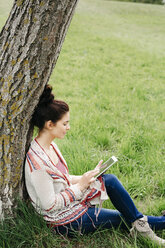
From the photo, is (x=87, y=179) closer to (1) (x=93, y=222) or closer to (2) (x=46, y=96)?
(1) (x=93, y=222)

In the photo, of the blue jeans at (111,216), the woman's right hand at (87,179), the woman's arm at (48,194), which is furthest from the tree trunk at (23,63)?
the blue jeans at (111,216)

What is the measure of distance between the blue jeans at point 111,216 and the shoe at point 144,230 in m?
0.04

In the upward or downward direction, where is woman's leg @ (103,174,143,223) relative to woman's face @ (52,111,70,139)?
downward

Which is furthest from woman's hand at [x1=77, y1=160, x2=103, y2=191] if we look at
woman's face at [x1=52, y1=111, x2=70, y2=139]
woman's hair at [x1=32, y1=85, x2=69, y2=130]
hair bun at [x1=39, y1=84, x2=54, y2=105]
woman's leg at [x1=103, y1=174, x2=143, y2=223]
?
hair bun at [x1=39, y1=84, x2=54, y2=105]

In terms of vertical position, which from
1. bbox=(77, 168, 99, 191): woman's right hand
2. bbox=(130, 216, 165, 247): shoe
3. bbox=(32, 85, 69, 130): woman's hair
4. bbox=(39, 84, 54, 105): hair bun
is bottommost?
bbox=(130, 216, 165, 247): shoe

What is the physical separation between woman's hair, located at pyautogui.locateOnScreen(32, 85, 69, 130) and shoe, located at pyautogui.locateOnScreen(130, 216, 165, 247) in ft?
3.25

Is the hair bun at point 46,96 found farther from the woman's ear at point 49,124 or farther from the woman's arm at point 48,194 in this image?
the woman's arm at point 48,194

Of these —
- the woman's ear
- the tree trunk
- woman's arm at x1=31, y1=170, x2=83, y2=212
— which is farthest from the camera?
the woman's ear

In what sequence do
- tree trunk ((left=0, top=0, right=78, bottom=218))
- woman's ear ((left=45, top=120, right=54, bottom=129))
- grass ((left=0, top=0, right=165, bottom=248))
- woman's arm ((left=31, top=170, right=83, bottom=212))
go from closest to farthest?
tree trunk ((left=0, top=0, right=78, bottom=218)) → woman's arm ((left=31, top=170, right=83, bottom=212)) → woman's ear ((left=45, top=120, right=54, bottom=129)) → grass ((left=0, top=0, right=165, bottom=248))

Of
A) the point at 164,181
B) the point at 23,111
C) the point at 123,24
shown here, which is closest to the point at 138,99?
the point at 164,181

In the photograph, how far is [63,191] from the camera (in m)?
2.11

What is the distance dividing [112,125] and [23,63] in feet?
8.02

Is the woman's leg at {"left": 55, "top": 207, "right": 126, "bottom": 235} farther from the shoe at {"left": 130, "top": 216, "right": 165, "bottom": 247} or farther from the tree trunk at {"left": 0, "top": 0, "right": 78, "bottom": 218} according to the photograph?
the tree trunk at {"left": 0, "top": 0, "right": 78, "bottom": 218}

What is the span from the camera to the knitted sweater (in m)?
1.92
